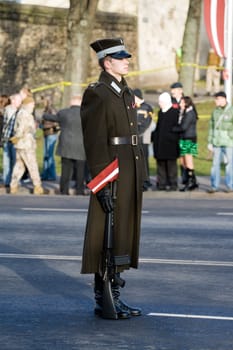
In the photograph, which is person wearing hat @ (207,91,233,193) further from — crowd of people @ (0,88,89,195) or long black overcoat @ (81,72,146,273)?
long black overcoat @ (81,72,146,273)

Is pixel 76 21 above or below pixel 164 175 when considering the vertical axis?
above

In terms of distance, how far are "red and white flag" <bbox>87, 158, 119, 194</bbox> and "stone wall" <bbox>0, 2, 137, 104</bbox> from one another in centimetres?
3168

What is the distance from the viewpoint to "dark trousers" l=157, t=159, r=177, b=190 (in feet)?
79.6

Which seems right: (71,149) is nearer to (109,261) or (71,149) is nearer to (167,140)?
(167,140)

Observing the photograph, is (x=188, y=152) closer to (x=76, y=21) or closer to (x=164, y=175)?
(x=164, y=175)

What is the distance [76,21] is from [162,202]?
483 inches

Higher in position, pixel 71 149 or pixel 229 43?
pixel 229 43

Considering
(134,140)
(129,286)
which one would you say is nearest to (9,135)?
(129,286)

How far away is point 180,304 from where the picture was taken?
37.7ft

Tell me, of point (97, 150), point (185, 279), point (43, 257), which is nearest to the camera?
point (97, 150)

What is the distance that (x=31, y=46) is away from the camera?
43.4 m

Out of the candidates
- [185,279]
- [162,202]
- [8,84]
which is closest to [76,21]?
[8,84]

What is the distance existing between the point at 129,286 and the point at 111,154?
79.9 inches

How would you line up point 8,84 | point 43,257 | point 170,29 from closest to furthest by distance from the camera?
point 43,257, point 8,84, point 170,29
